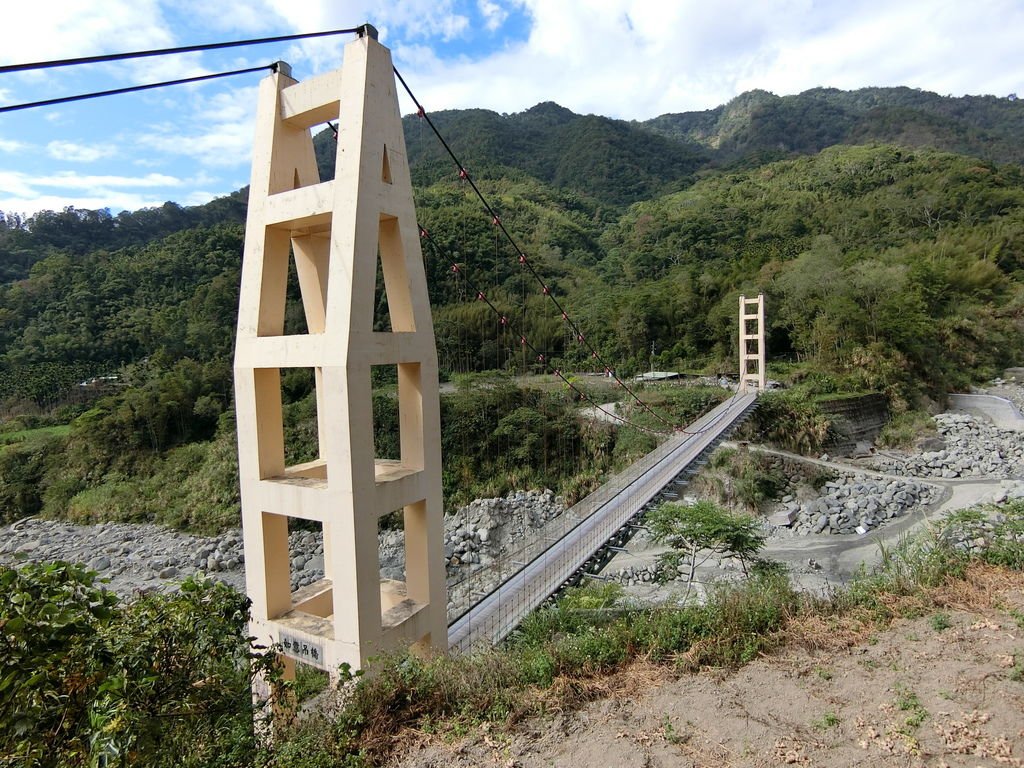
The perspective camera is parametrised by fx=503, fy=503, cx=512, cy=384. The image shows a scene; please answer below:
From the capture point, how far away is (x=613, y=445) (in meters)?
14.7

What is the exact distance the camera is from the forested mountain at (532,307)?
15617mm

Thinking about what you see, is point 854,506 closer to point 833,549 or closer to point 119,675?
point 833,549

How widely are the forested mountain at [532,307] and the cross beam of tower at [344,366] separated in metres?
3.86

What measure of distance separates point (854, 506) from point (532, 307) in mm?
15601

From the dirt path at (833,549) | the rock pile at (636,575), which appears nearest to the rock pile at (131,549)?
the rock pile at (636,575)

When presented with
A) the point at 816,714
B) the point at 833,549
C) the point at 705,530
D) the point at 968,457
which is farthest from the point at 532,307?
the point at 816,714

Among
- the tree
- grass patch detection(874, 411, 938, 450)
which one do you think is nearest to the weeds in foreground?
the tree

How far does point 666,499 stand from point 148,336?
24010mm

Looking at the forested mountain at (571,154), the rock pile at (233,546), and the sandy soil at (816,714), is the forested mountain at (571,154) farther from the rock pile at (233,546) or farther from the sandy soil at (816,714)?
the sandy soil at (816,714)

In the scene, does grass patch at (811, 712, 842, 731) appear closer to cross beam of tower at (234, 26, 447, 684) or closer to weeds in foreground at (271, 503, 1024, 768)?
weeds in foreground at (271, 503, 1024, 768)

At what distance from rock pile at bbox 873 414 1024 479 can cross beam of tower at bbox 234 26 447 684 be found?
44.9 ft

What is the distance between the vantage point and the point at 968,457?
1268cm

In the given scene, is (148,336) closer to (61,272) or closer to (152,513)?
(61,272)

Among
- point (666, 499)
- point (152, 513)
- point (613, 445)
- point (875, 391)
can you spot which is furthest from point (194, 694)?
point (875, 391)
